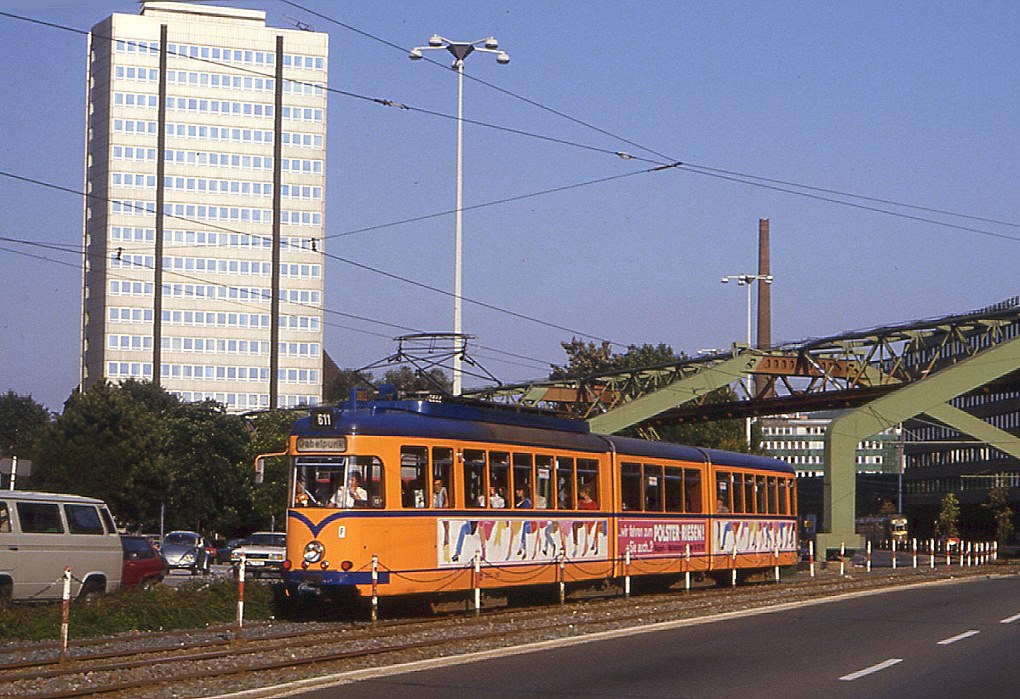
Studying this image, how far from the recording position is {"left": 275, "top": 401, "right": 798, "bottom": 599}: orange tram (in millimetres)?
22312

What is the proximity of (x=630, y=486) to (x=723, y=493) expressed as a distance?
5250 mm

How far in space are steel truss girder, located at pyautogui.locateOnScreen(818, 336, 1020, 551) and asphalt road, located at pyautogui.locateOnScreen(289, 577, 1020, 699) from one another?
2432 cm

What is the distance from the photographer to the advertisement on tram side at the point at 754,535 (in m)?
34.2

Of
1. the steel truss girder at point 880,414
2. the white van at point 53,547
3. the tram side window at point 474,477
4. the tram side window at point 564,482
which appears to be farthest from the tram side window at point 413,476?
the steel truss girder at point 880,414

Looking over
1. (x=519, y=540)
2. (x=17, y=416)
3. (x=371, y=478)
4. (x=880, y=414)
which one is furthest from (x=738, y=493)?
(x=17, y=416)

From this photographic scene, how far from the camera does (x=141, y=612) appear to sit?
21547mm

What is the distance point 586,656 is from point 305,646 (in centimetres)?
336

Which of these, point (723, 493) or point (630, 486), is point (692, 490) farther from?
point (630, 486)

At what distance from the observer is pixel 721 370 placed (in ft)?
180

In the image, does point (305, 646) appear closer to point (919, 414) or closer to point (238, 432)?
point (919, 414)

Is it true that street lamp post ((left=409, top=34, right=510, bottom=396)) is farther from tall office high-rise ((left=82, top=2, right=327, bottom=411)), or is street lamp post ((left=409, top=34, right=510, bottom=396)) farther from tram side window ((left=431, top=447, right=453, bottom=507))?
tall office high-rise ((left=82, top=2, right=327, bottom=411))

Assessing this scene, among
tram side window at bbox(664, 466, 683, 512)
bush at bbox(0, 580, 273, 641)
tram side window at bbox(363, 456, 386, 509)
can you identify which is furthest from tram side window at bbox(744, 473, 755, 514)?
tram side window at bbox(363, 456, 386, 509)

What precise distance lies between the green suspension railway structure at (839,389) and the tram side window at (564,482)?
49.3ft

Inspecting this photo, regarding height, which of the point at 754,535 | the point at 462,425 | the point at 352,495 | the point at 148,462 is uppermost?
the point at 462,425
